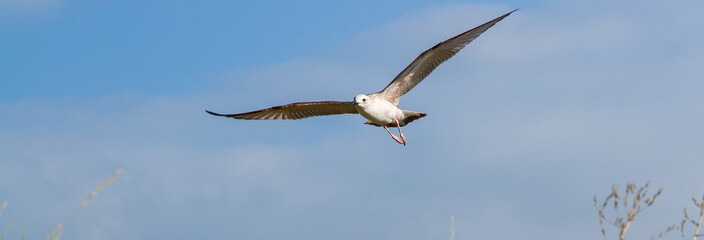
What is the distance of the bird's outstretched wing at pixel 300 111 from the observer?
14.0 metres

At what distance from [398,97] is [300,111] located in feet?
6.90

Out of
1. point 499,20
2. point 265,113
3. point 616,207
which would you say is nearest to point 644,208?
point 616,207

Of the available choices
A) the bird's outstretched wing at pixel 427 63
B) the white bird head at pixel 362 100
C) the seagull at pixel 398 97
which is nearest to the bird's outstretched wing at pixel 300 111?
the seagull at pixel 398 97

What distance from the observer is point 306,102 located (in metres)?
13.8

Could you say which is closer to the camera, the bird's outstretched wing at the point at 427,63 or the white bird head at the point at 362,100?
the bird's outstretched wing at the point at 427,63

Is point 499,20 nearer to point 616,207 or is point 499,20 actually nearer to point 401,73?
point 401,73

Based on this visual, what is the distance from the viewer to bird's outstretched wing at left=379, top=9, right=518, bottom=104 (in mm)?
13117

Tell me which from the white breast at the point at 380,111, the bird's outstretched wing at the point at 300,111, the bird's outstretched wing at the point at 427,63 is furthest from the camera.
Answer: the bird's outstretched wing at the point at 300,111

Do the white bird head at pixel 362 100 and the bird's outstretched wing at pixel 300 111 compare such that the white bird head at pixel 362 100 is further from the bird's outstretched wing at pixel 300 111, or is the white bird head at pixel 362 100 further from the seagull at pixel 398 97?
the bird's outstretched wing at pixel 300 111

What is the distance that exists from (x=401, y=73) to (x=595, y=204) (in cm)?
906

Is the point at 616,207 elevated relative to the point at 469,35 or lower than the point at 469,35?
lower

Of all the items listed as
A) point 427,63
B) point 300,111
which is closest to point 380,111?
point 427,63

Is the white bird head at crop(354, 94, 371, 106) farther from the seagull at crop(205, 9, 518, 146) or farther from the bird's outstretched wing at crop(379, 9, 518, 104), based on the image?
the bird's outstretched wing at crop(379, 9, 518, 104)

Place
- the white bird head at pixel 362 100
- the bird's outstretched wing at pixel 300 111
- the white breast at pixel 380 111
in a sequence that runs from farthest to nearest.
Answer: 1. the bird's outstretched wing at pixel 300 111
2. the white breast at pixel 380 111
3. the white bird head at pixel 362 100
